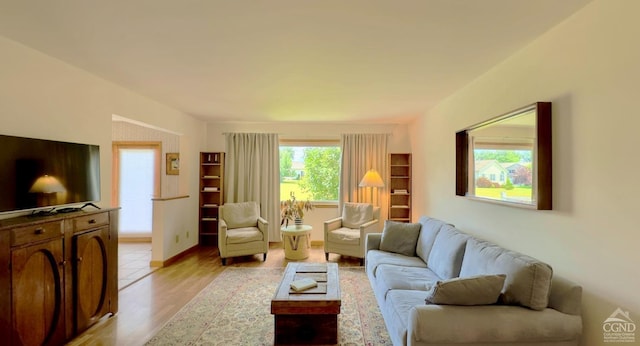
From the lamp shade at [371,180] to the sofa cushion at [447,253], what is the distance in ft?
7.02

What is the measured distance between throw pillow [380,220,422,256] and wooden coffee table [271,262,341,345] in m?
1.36

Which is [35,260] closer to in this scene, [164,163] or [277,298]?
[277,298]

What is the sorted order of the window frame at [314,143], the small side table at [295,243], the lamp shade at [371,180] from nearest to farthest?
the small side table at [295,243] < the lamp shade at [371,180] < the window frame at [314,143]

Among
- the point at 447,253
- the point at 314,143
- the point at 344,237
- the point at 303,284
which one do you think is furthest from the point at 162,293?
the point at 314,143

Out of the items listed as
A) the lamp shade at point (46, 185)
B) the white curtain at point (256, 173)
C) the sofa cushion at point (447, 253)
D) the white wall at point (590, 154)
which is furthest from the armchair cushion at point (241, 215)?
the white wall at point (590, 154)

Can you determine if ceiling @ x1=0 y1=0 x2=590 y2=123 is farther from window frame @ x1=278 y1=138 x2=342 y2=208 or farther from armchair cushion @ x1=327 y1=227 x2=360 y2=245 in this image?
window frame @ x1=278 y1=138 x2=342 y2=208

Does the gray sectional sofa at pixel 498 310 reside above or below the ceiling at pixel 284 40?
below

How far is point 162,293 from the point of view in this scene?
353 centimetres

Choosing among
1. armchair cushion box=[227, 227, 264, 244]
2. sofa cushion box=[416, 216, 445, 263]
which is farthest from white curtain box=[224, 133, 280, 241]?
sofa cushion box=[416, 216, 445, 263]

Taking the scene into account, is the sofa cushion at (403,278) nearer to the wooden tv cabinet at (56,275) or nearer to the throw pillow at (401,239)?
the throw pillow at (401,239)

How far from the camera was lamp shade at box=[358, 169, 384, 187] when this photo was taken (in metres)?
5.25

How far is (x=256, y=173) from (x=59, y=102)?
10.9 ft

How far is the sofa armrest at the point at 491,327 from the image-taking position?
1718 millimetres

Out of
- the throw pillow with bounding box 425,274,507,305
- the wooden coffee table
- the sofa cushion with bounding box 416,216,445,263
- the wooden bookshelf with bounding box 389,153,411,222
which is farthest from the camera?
the wooden bookshelf with bounding box 389,153,411,222
